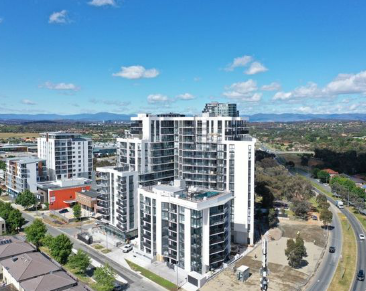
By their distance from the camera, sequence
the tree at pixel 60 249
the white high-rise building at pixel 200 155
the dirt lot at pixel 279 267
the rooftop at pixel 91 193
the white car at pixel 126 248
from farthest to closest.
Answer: the rooftop at pixel 91 193
the white high-rise building at pixel 200 155
the white car at pixel 126 248
the tree at pixel 60 249
the dirt lot at pixel 279 267

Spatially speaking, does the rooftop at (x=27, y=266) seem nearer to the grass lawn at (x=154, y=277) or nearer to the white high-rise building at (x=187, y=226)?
the grass lawn at (x=154, y=277)

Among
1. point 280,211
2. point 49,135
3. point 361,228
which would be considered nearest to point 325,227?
point 361,228

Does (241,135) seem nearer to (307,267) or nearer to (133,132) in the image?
(133,132)

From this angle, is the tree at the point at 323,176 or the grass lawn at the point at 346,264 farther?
the tree at the point at 323,176

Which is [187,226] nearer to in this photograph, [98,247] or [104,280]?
[104,280]

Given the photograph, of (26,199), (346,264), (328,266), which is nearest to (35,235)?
(26,199)

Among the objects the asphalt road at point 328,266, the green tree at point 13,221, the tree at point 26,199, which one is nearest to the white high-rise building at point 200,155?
the asphalt road at point 328,266
